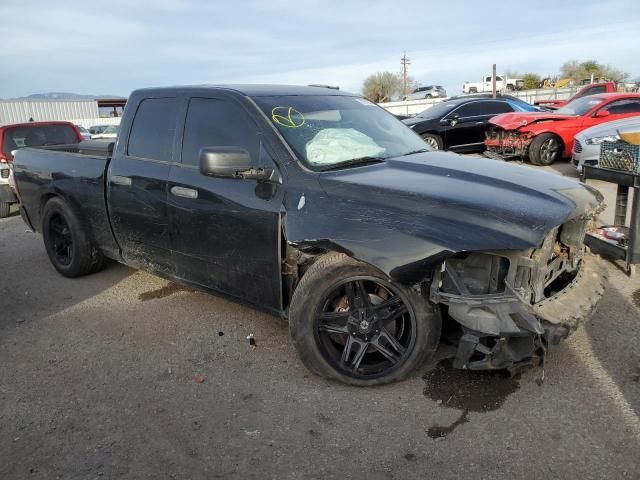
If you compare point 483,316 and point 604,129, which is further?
point 604,129

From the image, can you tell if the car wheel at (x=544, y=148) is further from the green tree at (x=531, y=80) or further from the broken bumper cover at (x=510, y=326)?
the green tree at (x=531, y=80)

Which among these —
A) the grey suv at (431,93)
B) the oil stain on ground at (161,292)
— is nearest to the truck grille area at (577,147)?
the oil stain on ground at (161,292)

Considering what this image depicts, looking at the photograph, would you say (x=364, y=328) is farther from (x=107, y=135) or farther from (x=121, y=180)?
(x=107, y=135)

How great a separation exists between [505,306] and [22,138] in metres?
9.76

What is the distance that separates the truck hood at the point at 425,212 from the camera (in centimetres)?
270

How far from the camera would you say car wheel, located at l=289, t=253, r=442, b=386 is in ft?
10.0

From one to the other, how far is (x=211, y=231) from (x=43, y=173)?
2.85m

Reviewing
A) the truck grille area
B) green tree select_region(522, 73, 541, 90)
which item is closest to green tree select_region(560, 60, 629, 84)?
green tree select_region(522, 73, 541, 90)

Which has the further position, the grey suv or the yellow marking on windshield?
the grey suv

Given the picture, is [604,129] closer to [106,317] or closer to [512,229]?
[512,229]

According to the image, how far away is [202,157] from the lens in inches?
129

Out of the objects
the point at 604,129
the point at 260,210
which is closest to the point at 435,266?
the point at 260,210

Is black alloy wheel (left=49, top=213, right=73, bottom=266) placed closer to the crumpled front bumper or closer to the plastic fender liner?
the plastic fender liner

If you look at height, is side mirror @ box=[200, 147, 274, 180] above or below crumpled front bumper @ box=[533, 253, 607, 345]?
above
